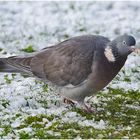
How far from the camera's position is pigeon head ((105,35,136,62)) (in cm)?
579

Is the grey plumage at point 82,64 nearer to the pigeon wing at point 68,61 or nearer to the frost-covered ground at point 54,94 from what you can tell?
the pigeon wing at point 68,61

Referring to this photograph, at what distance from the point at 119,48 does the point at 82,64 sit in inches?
16.6

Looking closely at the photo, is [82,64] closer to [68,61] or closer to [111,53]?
[68,61]

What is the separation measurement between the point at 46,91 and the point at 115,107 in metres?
0.90

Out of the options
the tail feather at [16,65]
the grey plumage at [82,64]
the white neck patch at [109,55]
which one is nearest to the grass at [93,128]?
the grey plumage at [82,64]

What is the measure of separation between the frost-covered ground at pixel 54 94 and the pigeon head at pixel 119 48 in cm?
63

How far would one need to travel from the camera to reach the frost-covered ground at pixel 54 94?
5.52 metres

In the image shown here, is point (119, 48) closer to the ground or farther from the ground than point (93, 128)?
farther from the ground

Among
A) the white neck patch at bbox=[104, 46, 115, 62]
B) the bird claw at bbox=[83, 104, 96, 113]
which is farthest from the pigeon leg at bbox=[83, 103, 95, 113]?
the white neck patch at bbox=[104, 46, 115, 62]

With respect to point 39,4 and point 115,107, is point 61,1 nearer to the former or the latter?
point 39,4

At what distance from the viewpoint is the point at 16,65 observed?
623 centimetres

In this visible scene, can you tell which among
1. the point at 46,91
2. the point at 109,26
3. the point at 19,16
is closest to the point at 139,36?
the point at 109,26

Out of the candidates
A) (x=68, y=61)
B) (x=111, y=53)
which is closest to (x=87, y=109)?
(x=68, y=61)

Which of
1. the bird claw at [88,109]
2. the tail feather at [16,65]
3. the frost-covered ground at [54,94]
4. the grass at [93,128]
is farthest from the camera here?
the tail feather at [16,65]
